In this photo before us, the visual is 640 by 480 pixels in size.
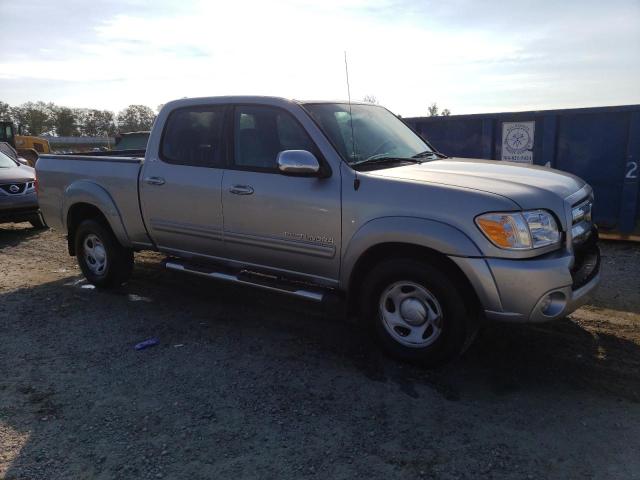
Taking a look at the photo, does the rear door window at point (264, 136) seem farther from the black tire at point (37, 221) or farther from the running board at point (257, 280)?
the black tire at point (37, 221)

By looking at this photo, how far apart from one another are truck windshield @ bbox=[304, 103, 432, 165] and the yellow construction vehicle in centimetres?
1854

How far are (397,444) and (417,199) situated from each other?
1.54 m

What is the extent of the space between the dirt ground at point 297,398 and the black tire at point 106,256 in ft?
1.99

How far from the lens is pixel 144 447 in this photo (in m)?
2.98

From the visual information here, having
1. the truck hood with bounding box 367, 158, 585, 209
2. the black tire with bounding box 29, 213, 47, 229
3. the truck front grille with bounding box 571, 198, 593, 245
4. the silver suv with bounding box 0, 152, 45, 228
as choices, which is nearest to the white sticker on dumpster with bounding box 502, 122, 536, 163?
the truck hood with bounding box 367, 158, 585, 209

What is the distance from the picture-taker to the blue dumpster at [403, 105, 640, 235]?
7.18 metres

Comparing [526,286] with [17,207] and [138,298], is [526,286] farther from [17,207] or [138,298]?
[17,207]

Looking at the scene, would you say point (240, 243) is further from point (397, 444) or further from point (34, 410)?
point (397, 444)

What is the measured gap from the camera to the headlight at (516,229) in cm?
325

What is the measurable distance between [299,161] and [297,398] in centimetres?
167

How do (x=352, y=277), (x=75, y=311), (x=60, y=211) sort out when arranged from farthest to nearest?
(x=60, y=211), (x=75, y=311), (x=352, y=277)

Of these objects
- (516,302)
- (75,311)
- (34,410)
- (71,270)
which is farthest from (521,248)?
(71,270)

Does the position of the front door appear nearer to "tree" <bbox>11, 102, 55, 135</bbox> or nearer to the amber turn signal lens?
the amber turn signal lens

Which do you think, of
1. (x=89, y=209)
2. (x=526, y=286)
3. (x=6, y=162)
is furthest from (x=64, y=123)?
(x=526, y=286)
